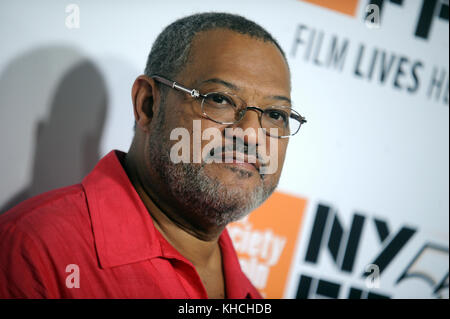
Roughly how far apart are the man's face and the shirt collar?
3.9 inches

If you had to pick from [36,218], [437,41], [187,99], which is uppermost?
[437,41]

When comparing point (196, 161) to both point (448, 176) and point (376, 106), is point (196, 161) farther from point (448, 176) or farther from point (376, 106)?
point (448, 176)

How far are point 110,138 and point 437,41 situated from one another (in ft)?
4.61

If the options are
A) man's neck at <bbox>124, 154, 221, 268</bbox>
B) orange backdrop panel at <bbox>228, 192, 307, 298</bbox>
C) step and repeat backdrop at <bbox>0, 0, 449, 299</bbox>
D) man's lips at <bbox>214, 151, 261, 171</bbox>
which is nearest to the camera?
man's lips at <bbox>214, 151, 261, 171</bbox>

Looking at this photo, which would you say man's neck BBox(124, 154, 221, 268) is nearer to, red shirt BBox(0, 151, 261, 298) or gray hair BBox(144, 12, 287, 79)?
red shirt BBox(0, 151, 261, 298)

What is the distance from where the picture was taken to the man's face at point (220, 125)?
36.0 inches

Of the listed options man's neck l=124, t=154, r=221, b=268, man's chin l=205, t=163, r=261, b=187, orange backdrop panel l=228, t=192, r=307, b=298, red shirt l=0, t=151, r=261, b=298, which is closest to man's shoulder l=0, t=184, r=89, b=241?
red shirt l=0, t=151, r=261, b=298

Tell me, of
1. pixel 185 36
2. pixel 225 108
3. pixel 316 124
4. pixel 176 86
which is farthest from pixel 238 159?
pixel 316 124

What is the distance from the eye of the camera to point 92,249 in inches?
33.0

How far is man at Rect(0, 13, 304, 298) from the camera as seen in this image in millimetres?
797

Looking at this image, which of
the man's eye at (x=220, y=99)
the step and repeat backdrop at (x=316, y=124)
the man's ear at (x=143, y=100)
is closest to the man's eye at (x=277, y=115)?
the man's eye at (x=220, y=99)

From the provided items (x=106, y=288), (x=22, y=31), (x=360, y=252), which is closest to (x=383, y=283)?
(x=360, y=252)

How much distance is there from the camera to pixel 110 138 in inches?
53.9

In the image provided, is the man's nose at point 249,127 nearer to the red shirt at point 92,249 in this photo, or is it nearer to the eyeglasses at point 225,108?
the eyeglasses at point 225,108
